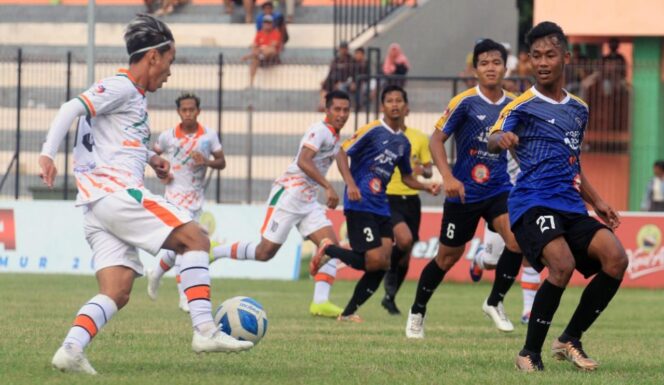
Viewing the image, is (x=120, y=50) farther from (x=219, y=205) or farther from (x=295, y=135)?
(x=219, y=205)

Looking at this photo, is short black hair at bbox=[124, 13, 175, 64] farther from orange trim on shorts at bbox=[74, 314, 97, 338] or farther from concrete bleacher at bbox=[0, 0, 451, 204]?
concrete bleacher at bbox=[0, 0, 451, 204]

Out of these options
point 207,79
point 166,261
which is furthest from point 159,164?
point 207,79

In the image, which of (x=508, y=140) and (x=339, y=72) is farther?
(x=339, y=72)

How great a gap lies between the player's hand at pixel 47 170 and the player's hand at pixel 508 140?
2.79 meters

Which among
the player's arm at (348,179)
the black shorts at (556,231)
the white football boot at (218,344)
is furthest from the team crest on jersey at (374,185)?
the white football boot at (218,344)

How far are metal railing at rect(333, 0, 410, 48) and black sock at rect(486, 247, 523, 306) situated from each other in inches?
732

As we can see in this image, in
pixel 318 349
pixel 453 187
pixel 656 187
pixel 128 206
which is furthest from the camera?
pixel 656 187

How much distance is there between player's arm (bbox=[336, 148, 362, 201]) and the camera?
1393cm

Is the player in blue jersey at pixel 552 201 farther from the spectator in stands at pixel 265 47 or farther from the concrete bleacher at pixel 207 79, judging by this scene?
the spectator in stands at pixel 265 47

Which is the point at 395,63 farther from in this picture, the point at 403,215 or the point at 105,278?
the point at 105,278

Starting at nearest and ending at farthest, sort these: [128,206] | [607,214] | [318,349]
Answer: [128,206] → [607,214] → [318,349]

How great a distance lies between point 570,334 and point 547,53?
6.15 ft

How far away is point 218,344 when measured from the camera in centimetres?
841

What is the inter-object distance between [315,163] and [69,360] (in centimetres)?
728
